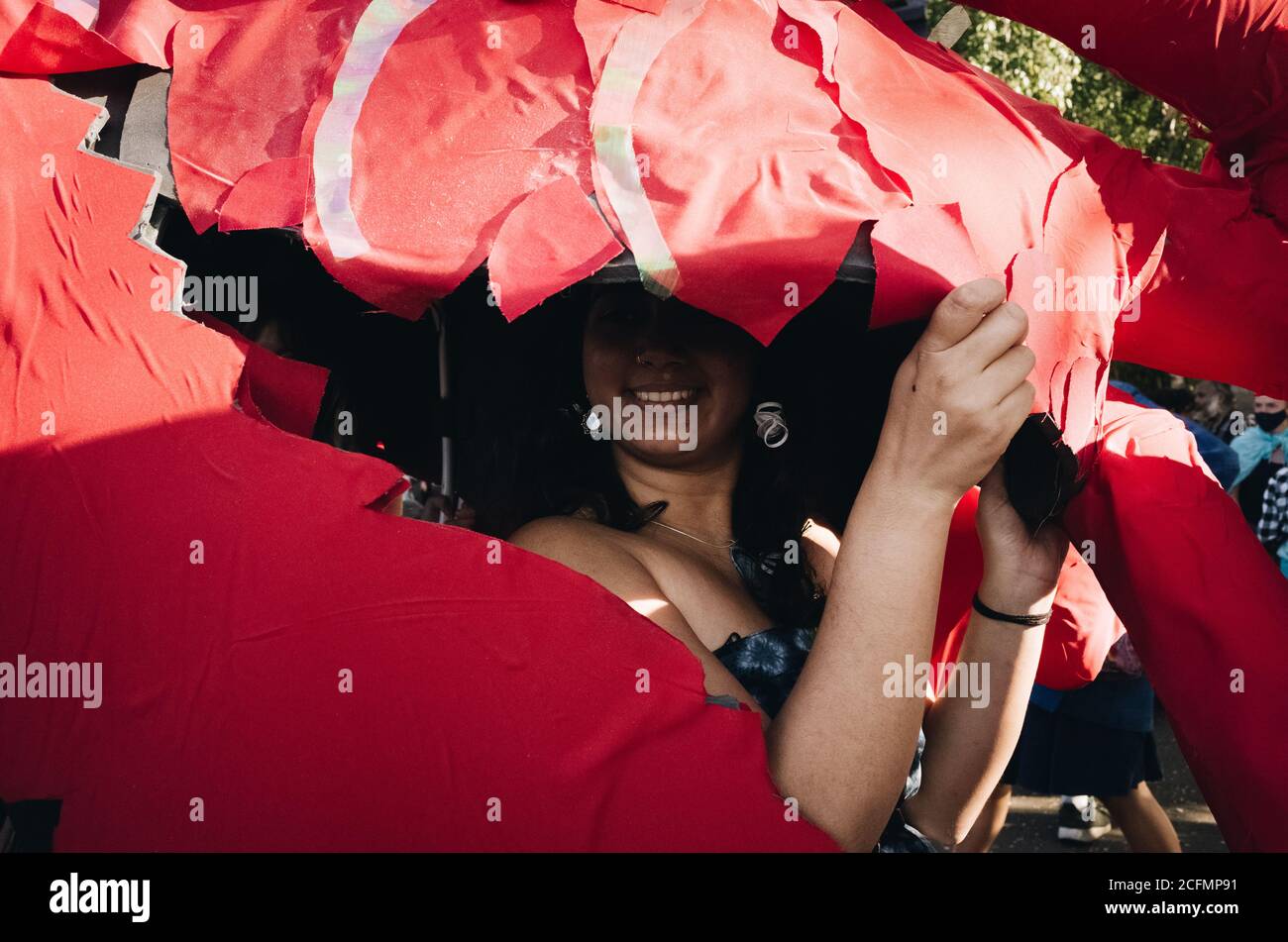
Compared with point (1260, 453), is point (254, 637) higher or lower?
higher

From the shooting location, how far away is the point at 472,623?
125 centimetres

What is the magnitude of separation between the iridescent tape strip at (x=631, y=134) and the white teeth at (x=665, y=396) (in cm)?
37

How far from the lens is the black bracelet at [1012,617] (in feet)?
5.63

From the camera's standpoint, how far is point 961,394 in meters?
1.28

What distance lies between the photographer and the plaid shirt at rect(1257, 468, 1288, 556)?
170 inches

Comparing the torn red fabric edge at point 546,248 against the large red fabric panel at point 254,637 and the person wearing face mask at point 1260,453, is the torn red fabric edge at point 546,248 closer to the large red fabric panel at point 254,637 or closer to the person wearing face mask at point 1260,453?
the large red fabric panel at point 254,637

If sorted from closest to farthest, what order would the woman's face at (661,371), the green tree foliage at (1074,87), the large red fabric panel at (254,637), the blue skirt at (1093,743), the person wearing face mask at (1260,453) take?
the large red fabric panel at (254,637)
the woman's face at (661,371)
the blue skirt at (1093,743)
the person wearing face mask at (1260,453)
the green tree foliage at (1074,87)

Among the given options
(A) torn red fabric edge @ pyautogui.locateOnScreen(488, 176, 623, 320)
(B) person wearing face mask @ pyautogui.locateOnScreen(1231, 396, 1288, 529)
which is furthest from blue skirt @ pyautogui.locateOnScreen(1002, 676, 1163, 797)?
(A) torn red fabric edge @ pyautogui.locateOnScreen(488, 176, 623, 320)

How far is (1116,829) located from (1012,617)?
3.23 m

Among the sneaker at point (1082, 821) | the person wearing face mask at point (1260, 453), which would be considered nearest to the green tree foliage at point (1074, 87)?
the person wearing face mask at point (1260, 453)

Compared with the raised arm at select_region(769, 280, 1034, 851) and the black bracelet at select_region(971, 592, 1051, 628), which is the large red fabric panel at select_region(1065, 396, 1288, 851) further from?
the raised arm at select_region(769, 280, 1034, 851)

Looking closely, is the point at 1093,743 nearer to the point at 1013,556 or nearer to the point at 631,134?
the point at 1013,556

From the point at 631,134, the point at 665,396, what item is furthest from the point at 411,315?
the point at 665,396

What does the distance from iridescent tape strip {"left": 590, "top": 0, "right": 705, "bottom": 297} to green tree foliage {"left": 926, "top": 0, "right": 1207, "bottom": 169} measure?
18.2ft
